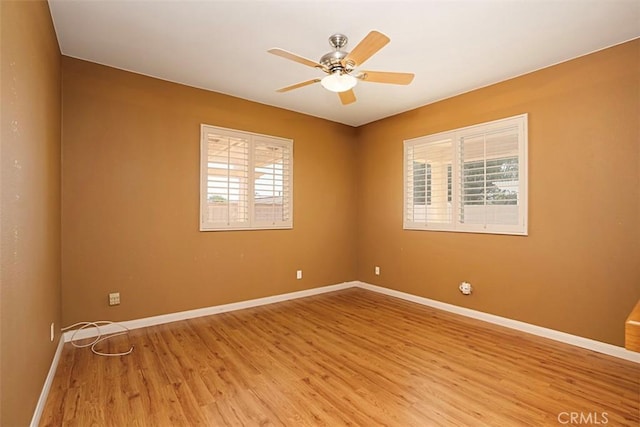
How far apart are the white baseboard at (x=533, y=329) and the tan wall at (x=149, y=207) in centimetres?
180

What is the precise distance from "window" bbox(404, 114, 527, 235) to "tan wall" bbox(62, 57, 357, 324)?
5.68 feet

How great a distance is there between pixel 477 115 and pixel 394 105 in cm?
110

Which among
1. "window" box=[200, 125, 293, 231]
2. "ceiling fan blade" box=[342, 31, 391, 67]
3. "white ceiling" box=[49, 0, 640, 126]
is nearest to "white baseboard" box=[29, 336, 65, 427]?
"window" box=[200, 125, 293, 231]

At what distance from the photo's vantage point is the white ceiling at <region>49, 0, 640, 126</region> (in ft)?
7.91

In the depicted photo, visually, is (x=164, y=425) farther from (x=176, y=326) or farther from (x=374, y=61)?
(x=374, y=61)

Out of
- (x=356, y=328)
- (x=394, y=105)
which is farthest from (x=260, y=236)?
(x=394, y=105)

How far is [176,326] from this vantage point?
3.64 metres

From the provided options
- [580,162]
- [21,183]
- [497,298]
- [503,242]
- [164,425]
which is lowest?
[164,425]

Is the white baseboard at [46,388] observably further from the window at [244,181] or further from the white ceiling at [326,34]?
the white ceiling at [326,34]

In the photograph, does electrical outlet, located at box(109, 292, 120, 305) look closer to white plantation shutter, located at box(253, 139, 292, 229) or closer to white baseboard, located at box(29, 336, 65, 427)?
white baseboard, located at box(29, 336, 65, 427)

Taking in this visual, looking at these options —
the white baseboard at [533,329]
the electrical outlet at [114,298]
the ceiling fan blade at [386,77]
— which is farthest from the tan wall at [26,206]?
the white baseboard at [533,329]

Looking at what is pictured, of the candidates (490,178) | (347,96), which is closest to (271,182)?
(347,96)

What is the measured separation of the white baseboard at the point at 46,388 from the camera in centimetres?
194
